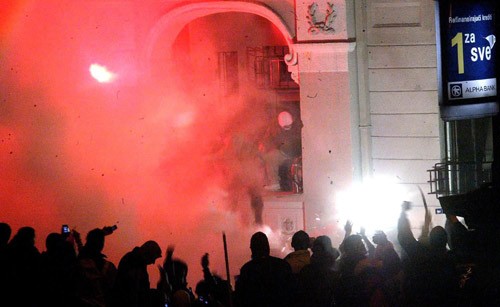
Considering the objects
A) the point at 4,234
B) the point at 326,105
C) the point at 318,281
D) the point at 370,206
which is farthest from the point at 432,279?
the point at 326,105

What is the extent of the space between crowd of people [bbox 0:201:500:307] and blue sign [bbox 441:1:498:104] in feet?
5.36

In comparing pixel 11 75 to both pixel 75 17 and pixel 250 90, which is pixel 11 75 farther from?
pixel 250 90

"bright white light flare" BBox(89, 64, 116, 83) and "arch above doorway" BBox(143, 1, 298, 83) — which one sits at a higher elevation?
"arch above doorway" BBox(143, 1, 298, 83)

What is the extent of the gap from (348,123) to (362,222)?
4.96 feet

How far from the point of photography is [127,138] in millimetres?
16688

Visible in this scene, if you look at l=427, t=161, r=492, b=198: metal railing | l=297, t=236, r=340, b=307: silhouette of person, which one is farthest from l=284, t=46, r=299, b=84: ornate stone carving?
l=297, t=236, r=340, b=307: silhouette of person

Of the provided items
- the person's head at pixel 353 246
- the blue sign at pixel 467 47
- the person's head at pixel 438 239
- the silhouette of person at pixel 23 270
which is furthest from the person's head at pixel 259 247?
the blue sign at pixel 467 47

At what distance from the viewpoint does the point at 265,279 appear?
917cm

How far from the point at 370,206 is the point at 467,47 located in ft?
17.3

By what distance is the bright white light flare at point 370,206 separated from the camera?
15.4 meters

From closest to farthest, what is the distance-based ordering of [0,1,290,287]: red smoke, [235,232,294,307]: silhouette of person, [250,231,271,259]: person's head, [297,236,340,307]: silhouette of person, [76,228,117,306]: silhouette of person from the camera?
[76,228,117,306]: silhouette of person → [235,232,294,307]: silhouette of person → [250,231,271,259]: person's head → [297,236,340,307]: silhouette of person → [0,1,290,287]: red smoke

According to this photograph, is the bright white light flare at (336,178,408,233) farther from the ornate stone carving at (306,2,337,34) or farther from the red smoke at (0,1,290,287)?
the ornate stone carving at (306,2,337,34)

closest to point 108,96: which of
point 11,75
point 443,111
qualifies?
point 11,75

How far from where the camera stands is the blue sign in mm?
10539
